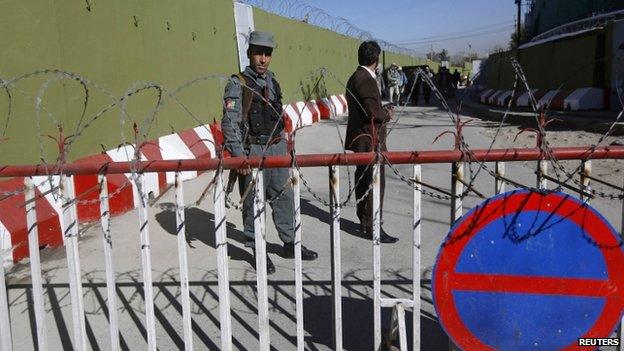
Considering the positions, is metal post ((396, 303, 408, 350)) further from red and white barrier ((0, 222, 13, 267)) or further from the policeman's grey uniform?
red and white barrier ((0, 222, 13, 267))

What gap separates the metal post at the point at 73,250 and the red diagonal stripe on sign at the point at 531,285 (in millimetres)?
1685

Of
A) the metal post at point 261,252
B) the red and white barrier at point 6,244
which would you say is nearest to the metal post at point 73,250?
the metal post at point 261,252

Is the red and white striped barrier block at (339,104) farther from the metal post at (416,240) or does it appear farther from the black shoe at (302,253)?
the metal post at (416,240)

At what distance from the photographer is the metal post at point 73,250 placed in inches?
98.3

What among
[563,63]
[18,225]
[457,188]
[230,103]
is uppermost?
[563,63]

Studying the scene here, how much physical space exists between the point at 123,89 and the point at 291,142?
4759 mm

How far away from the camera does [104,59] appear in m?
6.18

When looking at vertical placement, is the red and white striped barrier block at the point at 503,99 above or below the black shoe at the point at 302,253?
above

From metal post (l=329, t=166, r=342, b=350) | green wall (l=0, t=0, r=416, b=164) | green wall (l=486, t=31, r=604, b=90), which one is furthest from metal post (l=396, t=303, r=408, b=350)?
green wall (l=486, t=31, r=604, b=90)

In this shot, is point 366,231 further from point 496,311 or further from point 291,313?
point 496,311

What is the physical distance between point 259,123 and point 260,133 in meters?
0.08

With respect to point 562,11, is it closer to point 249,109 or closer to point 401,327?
point 249,109

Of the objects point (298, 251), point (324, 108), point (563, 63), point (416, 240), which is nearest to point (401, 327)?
point (416, 240)

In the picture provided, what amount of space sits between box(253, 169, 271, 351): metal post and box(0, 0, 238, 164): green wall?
3.75 feet
